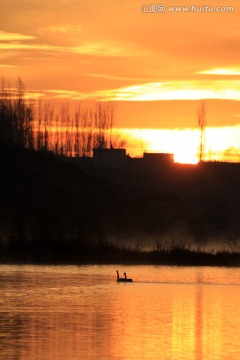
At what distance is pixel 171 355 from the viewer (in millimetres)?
35812

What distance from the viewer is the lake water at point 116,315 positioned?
36.9 m

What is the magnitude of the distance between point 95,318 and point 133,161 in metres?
114

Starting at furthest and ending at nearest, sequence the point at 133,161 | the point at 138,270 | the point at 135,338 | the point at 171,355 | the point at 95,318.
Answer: the point at 133,161 < the point at 138,270 < the point at 95,318 < the point at 135,338 < the point at 171,355

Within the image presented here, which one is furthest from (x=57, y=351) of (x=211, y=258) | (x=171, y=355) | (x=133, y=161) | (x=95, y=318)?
(x=133, y=161)

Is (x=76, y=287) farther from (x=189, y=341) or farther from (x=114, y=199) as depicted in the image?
(x=114, y=199)

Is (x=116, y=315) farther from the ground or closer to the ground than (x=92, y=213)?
farther from the ground

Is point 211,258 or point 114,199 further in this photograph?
point 114,199

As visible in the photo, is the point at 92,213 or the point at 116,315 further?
the point at 92,213

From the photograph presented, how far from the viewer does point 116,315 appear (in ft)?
153

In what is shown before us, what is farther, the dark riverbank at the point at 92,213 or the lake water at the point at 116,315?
the dark riverbank at the point at 92,213

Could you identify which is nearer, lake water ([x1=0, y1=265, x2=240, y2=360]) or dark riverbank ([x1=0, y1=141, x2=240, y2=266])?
lake water ([x1=0, y1=265, x2=240, y2=360])

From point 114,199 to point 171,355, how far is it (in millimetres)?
81043

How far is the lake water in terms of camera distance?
36.9 meters

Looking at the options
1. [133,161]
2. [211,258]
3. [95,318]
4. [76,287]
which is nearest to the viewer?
[95,318]
